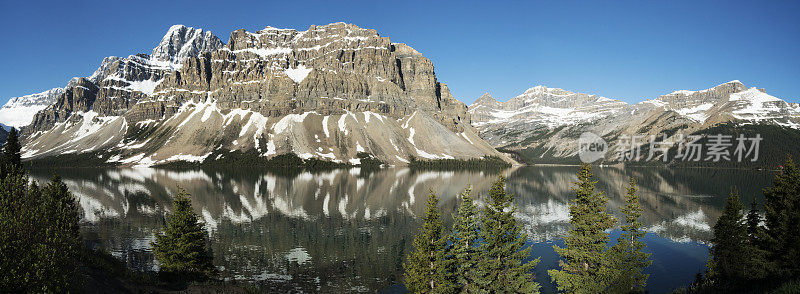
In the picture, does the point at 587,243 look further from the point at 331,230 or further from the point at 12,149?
the point at 12,149

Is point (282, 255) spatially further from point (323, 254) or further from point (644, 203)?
point (644, 203)

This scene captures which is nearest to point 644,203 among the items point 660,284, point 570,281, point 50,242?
point 660,284

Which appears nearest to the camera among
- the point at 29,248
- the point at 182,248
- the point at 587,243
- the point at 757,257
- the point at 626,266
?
the point at 29,248

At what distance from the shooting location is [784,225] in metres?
34.2

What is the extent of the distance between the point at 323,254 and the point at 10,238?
36377mm

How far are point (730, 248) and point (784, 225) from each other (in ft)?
17.9

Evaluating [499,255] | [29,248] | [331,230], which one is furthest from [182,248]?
[331,230]

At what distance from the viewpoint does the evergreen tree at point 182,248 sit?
33406 millimetres

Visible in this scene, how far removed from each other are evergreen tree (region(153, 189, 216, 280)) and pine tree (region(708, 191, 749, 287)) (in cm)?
4758

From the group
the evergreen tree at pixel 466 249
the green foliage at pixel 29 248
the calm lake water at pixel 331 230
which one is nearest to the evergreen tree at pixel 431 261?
the evergreen tree at pixel 466 249

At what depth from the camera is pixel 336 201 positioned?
9769 cm

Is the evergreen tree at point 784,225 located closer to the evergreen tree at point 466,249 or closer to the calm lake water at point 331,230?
the calm lake water at point 331,230

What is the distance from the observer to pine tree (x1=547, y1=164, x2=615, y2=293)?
95.2ft

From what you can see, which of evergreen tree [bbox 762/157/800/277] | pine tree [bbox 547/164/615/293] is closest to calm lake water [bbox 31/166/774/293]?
evergreen tree [bbox 762/157/800/277]
